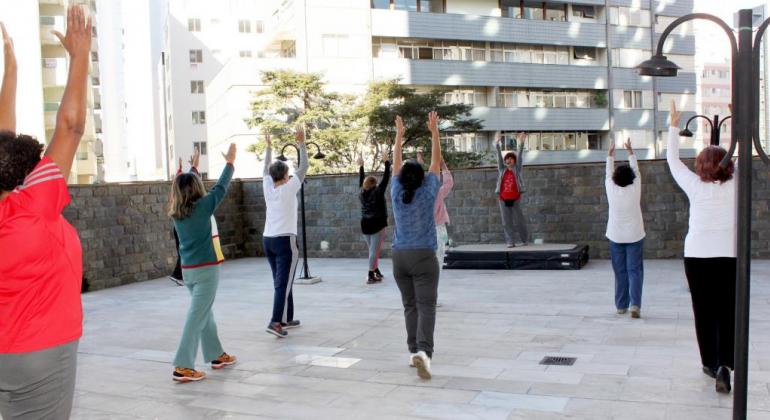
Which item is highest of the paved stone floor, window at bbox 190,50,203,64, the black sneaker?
window at bbox 190,50,203,64

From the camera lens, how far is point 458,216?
14.5m

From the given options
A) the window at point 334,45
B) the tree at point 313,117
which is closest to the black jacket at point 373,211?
the tree at point 313,117

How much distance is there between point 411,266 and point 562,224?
8727 mm

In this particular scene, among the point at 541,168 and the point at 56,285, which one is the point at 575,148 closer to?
the point at 541,168

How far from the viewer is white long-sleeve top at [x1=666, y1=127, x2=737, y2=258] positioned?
4.99 meters

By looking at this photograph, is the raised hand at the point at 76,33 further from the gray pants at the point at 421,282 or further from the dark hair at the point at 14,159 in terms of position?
the gray pants at the point at 421,282

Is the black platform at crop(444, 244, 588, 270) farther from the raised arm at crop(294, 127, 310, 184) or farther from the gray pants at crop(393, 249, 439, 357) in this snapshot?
the gray pants at crop(393, 249, 439, 357)

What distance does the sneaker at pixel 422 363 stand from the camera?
558cm

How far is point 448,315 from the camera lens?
8.50 metres

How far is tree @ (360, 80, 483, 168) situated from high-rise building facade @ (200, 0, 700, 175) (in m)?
4.72

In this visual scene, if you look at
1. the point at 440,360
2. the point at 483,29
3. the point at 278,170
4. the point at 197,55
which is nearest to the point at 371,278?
the point at 278,170

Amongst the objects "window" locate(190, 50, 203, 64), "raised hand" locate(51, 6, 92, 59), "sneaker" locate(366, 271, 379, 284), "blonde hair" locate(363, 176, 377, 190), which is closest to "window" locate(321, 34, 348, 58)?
"window" locate(190, 50, 203, 64)

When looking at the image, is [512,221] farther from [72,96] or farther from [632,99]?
[632,99]

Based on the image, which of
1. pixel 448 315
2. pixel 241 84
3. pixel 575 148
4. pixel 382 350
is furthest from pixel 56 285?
pixel 575 148
